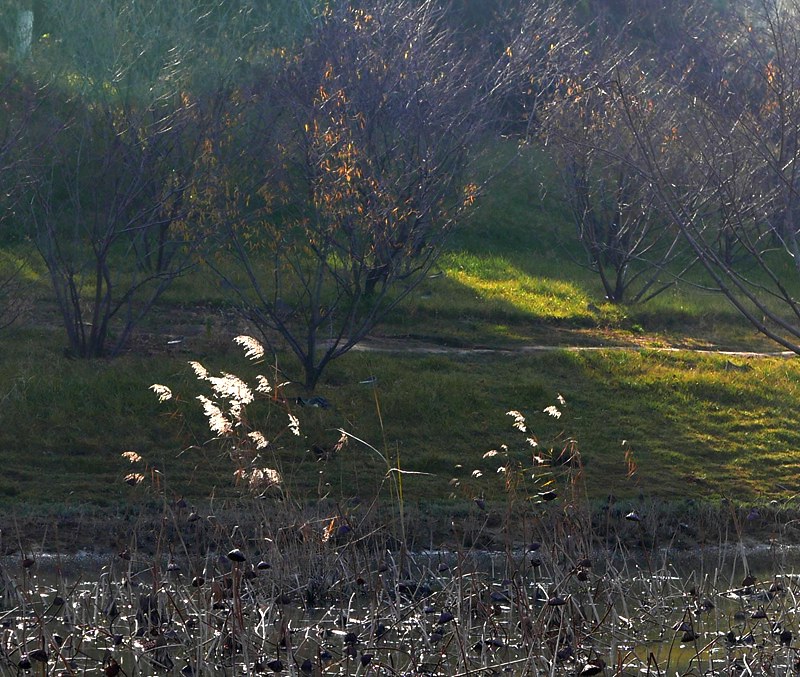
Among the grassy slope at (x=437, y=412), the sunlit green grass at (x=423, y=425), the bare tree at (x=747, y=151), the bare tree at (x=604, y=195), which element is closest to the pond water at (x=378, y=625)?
the bare tree at (x=747, y=151)

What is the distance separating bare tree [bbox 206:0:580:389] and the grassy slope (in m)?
0.85

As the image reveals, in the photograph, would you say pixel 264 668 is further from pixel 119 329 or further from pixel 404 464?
pixel 119 329

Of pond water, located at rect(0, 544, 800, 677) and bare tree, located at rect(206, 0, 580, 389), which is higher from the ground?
bare tree, located at rect(206, 0, 580, 389)

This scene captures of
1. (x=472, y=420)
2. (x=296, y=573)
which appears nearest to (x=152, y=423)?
(x=472, y=420)

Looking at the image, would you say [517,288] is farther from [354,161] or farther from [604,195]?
[354,161]

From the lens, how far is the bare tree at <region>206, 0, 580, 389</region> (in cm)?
1257

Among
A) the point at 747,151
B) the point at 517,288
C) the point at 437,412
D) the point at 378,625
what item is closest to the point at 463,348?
the point at 437,412

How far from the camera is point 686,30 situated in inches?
840

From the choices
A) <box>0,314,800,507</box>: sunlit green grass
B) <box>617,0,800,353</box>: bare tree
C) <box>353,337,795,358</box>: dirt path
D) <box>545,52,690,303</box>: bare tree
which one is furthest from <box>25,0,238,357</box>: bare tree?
<box>617,0,800,353</box>: bare tree

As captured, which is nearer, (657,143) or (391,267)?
(391,267)

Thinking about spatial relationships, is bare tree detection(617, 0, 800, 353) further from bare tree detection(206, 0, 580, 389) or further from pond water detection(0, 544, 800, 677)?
bare tree detection(206, 0, 580, 389)

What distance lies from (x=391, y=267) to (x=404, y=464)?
2.53 metres

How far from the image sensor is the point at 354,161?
12.4 meters

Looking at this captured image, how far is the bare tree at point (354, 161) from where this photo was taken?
41.2 feet
